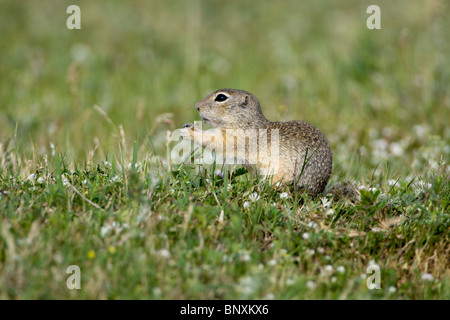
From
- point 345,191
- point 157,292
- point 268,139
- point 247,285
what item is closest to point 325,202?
point 345,191

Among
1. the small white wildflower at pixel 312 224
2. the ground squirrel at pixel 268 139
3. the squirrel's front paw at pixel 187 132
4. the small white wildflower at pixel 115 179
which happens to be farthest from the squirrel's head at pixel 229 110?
the small white wildflower at pixel 312 224

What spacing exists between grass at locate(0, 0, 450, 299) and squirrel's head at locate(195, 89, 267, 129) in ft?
1.12

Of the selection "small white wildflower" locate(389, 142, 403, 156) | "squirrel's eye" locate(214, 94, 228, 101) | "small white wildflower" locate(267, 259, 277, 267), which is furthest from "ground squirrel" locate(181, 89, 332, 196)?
"small white wildflower" locate(389, 142, 403, 156)

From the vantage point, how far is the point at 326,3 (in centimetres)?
1420

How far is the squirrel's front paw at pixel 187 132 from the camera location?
520cm

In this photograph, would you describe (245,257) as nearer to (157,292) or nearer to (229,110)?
(157,292)

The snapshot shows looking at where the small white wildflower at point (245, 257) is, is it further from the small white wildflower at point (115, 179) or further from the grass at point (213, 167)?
the small white wildflower at point (115, 179)

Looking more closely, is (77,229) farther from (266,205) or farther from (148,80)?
(148,80)

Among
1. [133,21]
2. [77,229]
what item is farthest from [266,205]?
[133,21]

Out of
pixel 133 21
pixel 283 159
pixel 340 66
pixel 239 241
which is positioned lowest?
pixel 239 241

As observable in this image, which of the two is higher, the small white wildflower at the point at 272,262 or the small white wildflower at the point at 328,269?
the small white wildflower at the point at 272,262

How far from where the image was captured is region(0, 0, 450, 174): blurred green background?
7996 millimetres

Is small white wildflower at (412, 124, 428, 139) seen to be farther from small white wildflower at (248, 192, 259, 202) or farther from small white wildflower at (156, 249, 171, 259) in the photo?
small white wildflower at (156, 249, 171, 259)
